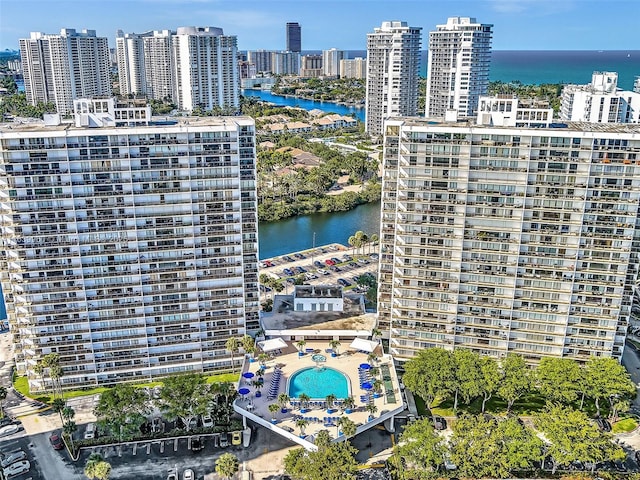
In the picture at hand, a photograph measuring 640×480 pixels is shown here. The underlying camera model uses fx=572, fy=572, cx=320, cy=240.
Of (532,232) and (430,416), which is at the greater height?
(532,232)

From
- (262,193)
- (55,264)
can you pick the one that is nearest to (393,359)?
(55,264)

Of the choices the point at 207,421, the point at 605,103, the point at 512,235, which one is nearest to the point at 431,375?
the point at 512,235

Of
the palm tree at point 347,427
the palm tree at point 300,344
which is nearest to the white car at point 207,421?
the palm tree at point 300,344

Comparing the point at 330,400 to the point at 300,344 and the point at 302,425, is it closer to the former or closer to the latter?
the point at 302,425

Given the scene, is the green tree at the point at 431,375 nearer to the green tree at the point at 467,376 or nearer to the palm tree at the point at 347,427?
the green tree at the point at 467,376

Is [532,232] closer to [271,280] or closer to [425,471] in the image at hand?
[425,471]

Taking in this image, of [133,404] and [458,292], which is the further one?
[458,292]

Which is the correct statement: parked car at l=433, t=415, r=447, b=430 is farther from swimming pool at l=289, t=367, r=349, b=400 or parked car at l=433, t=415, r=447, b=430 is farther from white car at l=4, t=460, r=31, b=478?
white car at l=4, t=460, r=31, b=478
